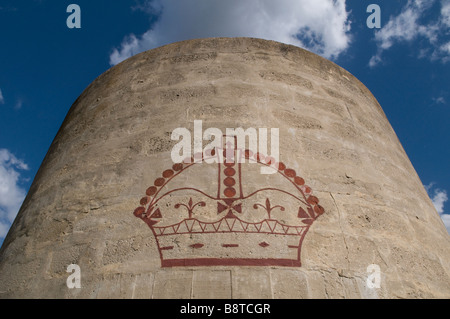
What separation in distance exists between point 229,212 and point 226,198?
11cm

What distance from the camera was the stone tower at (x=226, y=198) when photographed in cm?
212

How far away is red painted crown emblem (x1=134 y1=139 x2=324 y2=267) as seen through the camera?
214 cm

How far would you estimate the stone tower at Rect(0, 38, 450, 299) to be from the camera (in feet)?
6.95

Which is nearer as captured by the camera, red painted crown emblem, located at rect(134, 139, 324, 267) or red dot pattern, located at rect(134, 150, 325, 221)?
red painted crown emblem, located at rect(134, 139, 324, 267)

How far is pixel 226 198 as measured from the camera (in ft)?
7.85

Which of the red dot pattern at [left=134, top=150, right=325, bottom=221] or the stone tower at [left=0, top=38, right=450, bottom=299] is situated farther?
the red dot pattern at [left=134, top=150, right=325, bottom=221]

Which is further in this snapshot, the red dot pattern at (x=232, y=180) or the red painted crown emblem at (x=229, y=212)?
the red dot pattern at (x=232, y=180)

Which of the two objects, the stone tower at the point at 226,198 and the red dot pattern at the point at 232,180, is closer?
the stone tower at the point at 226,198

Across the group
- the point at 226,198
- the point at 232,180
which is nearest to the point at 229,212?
the point at 226,198

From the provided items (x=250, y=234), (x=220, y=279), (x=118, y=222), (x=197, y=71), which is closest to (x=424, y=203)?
(x=250, y=234)

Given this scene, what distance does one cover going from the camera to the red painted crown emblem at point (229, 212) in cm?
214

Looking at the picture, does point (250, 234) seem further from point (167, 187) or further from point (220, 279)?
point (167, 187)
